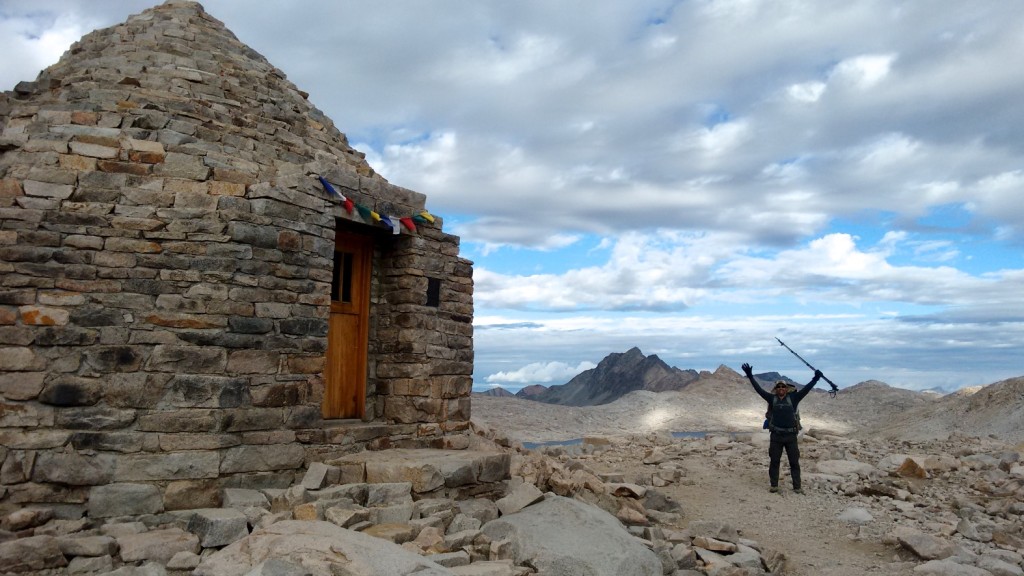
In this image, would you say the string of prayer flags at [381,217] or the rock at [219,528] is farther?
the string of prayer flags at [381,217]

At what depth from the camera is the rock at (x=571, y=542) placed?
598 cm

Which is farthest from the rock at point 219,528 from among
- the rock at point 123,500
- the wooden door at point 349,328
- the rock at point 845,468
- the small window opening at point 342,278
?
the rock at point 845,468

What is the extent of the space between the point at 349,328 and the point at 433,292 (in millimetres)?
1105

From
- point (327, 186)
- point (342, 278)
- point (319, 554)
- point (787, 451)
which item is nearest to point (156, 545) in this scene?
point (319, 554)

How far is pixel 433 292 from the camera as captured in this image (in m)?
8.69

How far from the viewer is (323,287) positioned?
742 cm

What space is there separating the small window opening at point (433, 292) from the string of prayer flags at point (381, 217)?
2.24ft

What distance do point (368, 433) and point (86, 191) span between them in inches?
145

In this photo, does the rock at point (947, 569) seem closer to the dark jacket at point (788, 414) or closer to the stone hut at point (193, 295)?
the dark jacket at point (788, 414)

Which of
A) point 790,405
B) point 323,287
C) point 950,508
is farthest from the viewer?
point 790,405

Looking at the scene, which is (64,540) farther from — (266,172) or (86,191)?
(266,172)

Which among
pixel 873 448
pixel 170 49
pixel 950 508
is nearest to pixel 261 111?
pixel 170 49

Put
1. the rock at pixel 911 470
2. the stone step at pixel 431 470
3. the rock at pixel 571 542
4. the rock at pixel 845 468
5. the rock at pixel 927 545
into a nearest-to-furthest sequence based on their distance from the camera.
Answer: the rock at pixel 571 542, the stone step at pixel 431 470, the rock at pixel 927 545, the rock at pixel 911 470, the rock at pixel 845 468

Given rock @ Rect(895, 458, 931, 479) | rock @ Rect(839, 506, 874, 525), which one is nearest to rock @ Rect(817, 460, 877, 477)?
rock @ Rect(895, 458, 931, 479)
